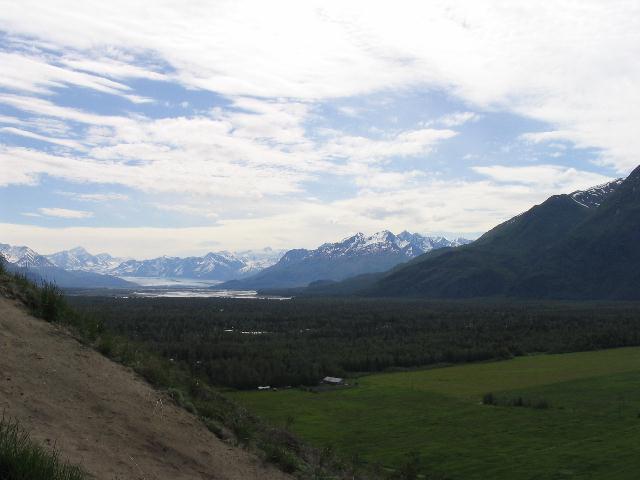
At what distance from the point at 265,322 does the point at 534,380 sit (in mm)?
92222

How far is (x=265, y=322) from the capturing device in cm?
15500

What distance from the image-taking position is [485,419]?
50.7 metres

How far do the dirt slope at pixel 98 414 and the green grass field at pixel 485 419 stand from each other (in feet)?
30.5

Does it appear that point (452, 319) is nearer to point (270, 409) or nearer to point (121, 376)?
point (270, 409)

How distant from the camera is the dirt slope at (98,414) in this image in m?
11.3

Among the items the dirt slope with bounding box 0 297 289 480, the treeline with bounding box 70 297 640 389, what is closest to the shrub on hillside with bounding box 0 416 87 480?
the dirt slope with bounding box 0 297 289 480

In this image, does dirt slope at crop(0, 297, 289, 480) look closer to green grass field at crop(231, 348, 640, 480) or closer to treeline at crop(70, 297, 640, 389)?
green grass field at crop(231, 348, 640, 480)

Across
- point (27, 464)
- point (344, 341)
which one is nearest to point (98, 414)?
point (27, 464)

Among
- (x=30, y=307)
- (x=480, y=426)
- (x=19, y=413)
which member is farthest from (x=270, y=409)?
(x=19, y=413)

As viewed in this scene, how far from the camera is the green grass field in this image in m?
36.1

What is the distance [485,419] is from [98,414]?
143 feet

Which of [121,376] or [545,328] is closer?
[121,376]

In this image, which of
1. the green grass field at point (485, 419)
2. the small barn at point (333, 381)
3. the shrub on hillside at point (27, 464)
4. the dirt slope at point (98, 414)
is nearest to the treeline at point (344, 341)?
the small barn at point (333, 381)

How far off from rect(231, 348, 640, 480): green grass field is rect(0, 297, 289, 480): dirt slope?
931cm
